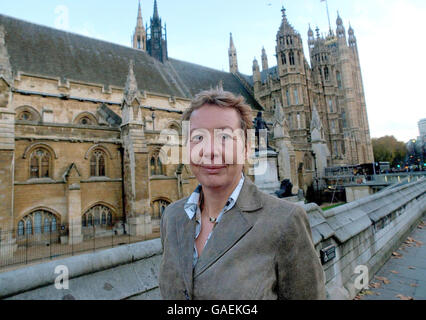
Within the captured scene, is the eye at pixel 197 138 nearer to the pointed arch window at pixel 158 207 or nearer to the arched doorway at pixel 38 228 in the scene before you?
the arched doorway at pixel 38 228

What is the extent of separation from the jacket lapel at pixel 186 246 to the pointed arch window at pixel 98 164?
14516 mm

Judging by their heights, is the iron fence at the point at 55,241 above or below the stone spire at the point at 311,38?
below

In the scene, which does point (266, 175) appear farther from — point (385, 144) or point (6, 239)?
point (385, 144)

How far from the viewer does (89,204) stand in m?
13.4

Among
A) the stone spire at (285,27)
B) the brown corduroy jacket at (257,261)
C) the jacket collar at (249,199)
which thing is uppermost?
the stone spire at (285,27)

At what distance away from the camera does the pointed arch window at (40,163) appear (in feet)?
40.3

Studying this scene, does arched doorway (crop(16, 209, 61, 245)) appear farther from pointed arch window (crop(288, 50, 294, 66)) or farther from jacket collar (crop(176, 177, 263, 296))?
pointed arch window (crop(288, 50, 294, 66))

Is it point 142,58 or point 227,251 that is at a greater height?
point 142,58

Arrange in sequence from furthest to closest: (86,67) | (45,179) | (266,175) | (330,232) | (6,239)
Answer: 1. (86,67)
2. (45,179)
3. (6,239)
4. (266,175)
5. (330,232)

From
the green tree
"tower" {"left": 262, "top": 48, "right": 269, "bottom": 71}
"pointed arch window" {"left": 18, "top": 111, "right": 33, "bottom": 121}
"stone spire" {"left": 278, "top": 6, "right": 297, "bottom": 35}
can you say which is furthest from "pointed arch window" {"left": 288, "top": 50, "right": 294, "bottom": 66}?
the green tree

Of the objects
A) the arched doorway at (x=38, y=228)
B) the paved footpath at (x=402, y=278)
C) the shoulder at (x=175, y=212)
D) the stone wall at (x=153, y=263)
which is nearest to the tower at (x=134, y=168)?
the arched doorway at (x=38, y=228)

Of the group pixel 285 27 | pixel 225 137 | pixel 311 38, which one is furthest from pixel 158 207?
pixel 311 38
